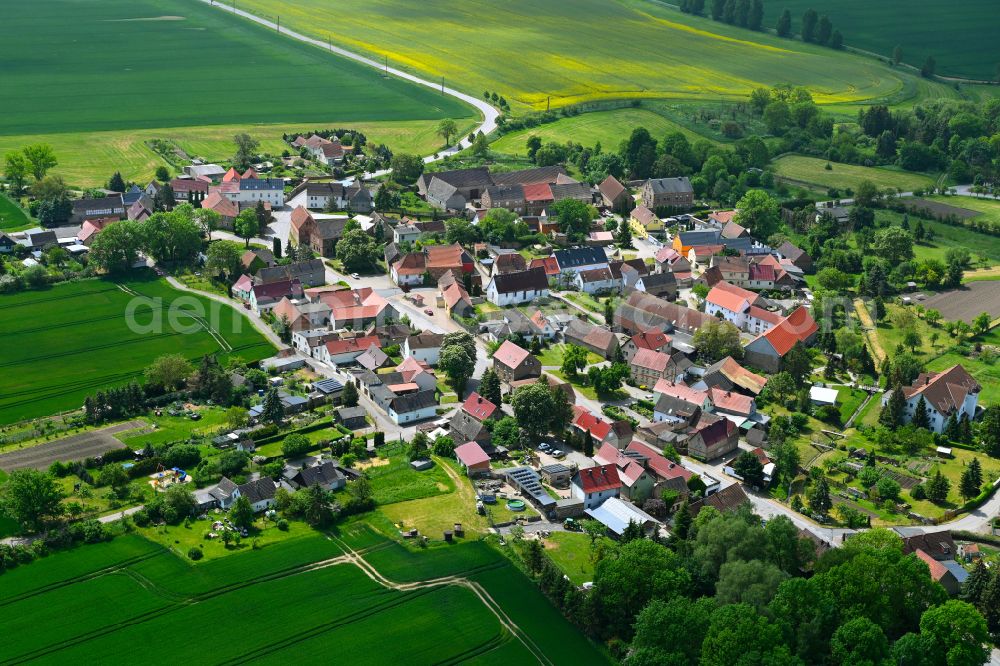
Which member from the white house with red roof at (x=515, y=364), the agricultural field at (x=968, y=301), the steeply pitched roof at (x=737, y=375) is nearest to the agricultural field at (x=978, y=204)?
the agricultural field at (x=968, y=301)

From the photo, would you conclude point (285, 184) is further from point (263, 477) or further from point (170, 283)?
point (263, 477)

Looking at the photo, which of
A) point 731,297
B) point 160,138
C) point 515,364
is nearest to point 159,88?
point 160,138

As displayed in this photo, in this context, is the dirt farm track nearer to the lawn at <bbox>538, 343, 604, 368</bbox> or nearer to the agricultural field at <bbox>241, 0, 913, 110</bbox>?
the lawn at <bbox>538, 343, 604, 368</bbox>

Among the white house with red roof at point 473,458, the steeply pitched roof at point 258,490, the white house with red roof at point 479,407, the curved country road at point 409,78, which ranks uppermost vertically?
the curved country road at point 409,78

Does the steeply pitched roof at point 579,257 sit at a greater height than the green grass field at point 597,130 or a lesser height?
lesser

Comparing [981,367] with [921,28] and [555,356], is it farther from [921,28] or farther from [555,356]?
[921,28]

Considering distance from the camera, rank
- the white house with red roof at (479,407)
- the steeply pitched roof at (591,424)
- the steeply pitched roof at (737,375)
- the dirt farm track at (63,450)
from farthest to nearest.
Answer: the steeply pitched roof at (737,375) < the white house with red roof at (479,407) < the steeply pitched roof at (591,424) < the dirt farm track at (63,450)

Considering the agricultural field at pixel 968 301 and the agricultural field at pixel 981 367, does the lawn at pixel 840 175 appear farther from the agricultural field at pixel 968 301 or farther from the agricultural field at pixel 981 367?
the agricultural field at pixel 981 367
